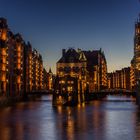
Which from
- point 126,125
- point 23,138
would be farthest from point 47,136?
point 126,125

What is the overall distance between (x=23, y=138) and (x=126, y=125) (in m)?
24.9

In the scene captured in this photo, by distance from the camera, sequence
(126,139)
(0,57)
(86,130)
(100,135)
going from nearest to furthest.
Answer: (126,139) → (100,135) → (86,130) → (0,57)

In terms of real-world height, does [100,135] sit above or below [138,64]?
below

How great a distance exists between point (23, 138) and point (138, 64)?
121m

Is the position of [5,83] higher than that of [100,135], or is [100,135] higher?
[5,83]

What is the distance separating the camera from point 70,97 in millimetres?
192500

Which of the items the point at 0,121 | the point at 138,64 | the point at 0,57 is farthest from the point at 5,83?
the point at 0,121

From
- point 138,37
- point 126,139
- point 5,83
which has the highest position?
point 138,37

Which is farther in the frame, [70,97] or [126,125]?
[70,97]

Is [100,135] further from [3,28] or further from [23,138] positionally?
[3,28]

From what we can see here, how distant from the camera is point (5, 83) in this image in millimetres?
181625

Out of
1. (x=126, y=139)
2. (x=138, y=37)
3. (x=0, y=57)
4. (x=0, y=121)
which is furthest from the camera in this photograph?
(x=138, y=37)

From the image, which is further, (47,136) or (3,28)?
(3,28)

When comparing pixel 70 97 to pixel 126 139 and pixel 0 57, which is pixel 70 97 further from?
pixel 126 139
